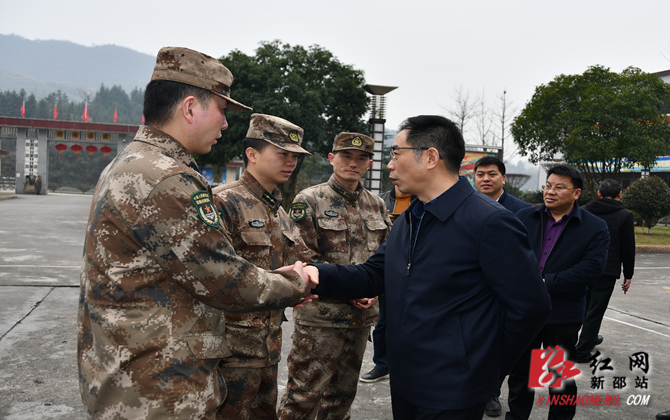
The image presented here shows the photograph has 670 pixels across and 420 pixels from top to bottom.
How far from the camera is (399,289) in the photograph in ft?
6.48

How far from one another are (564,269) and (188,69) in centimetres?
278

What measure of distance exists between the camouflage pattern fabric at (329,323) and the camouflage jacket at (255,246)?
36 cm

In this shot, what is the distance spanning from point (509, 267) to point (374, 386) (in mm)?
2646

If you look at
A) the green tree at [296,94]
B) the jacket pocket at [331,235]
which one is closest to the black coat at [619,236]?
the jacket pocket at [331,235]

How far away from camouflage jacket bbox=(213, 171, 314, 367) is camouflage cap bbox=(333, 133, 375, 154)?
79cm

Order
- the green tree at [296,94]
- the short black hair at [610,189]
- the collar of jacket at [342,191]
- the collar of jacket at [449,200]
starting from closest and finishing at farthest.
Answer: the collar of jacket at [449,200]
the collar of jacket at [342,191]
the short black hair at [610,189]
the green tree at [296,94]

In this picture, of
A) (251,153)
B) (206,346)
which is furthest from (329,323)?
(206,346)

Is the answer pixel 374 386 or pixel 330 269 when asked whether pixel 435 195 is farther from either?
pixel 374 386

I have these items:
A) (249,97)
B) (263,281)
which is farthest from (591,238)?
(249,97)

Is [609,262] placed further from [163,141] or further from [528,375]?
[163,141]

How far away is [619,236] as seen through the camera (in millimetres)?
5324

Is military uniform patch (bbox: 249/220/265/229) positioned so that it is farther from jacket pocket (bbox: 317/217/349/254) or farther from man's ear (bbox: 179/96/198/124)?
man's ear (bbox: 179/96/198/124)

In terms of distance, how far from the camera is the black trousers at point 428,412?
1.83 m

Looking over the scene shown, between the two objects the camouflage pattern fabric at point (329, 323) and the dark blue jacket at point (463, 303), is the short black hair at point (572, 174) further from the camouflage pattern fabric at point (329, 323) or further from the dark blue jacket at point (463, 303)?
the dark blue jacket at point (463, 303)
